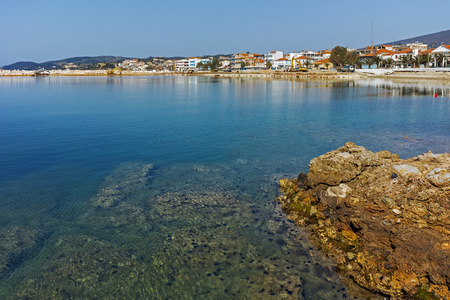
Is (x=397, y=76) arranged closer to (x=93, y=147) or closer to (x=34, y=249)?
(x=93, y=147)

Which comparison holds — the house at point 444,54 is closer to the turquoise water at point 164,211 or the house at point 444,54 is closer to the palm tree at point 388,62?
the palm tree at point 388,62

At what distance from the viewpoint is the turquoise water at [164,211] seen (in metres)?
8.41

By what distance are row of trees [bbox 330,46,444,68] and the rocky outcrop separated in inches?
4194

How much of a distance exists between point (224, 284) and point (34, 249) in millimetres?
6213

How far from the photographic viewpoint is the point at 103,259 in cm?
937

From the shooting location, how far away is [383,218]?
30.4 feet

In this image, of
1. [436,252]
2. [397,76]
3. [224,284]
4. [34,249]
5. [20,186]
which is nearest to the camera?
[436,252]

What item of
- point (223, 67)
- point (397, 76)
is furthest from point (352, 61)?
point (223, 67)

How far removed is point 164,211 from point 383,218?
7.68 meters

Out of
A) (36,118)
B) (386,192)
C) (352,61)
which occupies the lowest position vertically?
(386,192)

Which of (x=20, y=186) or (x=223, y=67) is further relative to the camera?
(x=223, y=67)

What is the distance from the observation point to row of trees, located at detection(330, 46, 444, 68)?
10003cm

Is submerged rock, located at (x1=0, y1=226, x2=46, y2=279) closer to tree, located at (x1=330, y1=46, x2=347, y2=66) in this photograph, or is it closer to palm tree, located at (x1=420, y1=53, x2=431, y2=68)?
palm tree, located at (x1=420, y1=53, x2=431, y2=68)

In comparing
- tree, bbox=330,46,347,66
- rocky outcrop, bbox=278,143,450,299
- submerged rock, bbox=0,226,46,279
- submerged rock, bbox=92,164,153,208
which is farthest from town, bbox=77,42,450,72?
submerged rock, bbox=0,226,46,279
